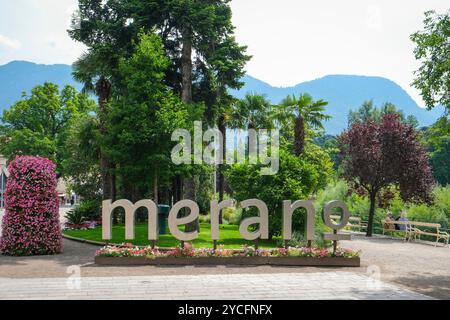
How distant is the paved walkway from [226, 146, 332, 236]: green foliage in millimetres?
7232

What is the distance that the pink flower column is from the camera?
15594mm

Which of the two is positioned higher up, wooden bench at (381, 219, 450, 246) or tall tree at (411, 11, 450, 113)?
tall tree at (411, 11, 450, 113)

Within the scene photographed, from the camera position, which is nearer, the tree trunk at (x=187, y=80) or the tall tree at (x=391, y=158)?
the tree trunk at (x=187, y=80)

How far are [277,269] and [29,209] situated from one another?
8005mm

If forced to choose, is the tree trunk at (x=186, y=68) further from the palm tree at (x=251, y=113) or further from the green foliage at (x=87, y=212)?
the palm tree at (x=251, y=113)

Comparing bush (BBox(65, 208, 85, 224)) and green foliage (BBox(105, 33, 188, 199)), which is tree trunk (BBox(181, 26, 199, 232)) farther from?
bush (BBox(65, 208, 85, 224))

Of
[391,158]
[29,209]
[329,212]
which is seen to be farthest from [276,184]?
[29,209]

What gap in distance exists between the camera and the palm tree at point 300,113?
99.8 feet

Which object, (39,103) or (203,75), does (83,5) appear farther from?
(39,103)

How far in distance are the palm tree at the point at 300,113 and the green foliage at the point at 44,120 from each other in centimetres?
2510

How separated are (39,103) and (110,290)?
46920mm

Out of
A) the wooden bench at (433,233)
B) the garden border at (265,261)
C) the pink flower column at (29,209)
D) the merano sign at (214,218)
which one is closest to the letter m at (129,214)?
the merano sign at (214,218)

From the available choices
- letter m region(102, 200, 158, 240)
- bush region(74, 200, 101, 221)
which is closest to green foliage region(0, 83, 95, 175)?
bush region(74, 200, 101, 221)

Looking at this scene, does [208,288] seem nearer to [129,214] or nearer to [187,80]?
[129,214]
